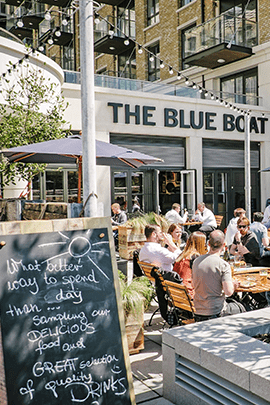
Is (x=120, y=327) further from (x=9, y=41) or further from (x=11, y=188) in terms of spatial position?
(x=11, y=188)

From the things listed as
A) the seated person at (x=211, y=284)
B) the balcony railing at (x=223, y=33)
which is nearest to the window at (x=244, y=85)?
the balcony railing at (x=223, y=33)

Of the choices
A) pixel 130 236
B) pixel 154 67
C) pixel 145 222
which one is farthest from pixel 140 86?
pixel 154 67

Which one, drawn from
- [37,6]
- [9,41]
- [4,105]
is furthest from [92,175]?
[37,6]

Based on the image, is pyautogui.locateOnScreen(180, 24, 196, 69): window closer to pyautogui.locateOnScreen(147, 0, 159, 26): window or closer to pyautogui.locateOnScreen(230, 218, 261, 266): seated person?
pyautogui.locateOnScreen(147, 0, 159, 26): window

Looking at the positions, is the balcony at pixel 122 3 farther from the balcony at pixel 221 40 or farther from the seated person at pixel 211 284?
the seated person at pixel 211 284

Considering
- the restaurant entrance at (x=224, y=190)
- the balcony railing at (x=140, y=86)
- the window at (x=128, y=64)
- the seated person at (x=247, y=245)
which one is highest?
the window at (x=128, y=64)

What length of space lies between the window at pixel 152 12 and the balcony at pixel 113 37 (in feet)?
3.51

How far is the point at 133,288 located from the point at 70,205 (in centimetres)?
177

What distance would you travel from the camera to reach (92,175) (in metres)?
3.52

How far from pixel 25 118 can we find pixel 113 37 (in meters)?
12.4

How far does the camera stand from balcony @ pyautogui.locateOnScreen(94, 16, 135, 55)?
64.4 ft

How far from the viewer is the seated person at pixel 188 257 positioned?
207 inches

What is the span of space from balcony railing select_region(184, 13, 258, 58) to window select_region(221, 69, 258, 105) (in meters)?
1.29

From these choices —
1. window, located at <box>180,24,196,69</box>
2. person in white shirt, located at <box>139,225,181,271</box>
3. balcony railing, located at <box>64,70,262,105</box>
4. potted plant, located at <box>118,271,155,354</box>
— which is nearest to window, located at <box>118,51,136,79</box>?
window, located at <box>180,24,196,69</box>
